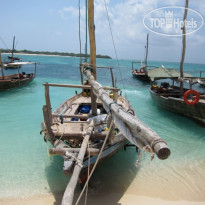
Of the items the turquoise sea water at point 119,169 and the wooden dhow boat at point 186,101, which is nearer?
the turquoise sea water at point 119,169

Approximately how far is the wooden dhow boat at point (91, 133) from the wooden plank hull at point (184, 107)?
4167 mm

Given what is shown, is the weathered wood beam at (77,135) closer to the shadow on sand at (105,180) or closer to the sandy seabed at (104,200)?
the shadow on sand at (105,180)

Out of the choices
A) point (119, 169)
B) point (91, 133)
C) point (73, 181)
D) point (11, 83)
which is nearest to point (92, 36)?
point (91, 133)

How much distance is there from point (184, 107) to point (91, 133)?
320 inches

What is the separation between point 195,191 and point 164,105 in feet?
27.3

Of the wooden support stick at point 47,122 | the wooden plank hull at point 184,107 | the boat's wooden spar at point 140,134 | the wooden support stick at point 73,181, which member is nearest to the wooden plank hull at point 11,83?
the wooden plank hull at point 184,107

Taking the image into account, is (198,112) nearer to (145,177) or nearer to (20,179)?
(145,177)

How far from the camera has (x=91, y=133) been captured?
5465mm

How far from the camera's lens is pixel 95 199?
5.22 metres

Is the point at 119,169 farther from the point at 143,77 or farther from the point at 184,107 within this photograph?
the point at 143,77

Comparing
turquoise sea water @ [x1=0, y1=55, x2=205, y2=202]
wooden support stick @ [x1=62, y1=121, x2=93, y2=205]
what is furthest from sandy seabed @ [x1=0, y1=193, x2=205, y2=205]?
wooden support stick @ [x1=62, y1=121, x2=93, y2=205]

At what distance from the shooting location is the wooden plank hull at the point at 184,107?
10.7 metres

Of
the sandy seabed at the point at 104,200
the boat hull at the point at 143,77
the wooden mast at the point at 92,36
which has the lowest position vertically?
the boat hull at the point at 143,77

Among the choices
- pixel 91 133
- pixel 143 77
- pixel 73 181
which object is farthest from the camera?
pixel 143 77
